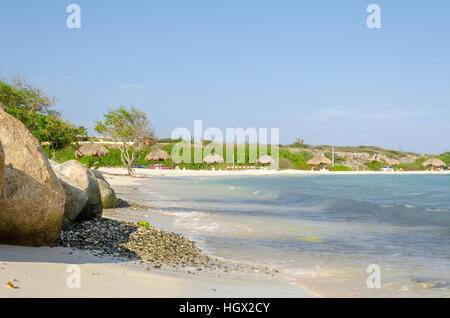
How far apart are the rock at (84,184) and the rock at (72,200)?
207 mm

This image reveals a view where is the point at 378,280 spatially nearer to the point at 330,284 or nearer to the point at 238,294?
the point at 330,284

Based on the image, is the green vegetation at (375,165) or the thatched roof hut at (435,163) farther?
the thatched roof hut at (435,163)

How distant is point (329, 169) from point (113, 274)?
6374 centimetres

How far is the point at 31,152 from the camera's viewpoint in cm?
566

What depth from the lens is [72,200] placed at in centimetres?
826

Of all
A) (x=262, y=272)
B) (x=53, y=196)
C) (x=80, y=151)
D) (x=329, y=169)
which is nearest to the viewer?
(x=53, y=196)

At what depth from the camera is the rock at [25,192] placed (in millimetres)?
5383

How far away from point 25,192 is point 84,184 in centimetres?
379

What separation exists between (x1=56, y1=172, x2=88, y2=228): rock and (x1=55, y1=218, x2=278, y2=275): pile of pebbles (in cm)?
21

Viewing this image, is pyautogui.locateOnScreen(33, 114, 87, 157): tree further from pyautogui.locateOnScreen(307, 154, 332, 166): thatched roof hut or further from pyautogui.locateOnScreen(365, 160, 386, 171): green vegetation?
pyautogui.locateOnScreen(365, 160, 386, 171): green vegetation

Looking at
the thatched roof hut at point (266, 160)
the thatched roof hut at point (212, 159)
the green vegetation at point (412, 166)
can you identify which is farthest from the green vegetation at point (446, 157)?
the thatched roof hut at point (212, 159)

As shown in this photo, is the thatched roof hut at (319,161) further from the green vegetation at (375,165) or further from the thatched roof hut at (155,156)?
the thatched roof hut at (155,156)
